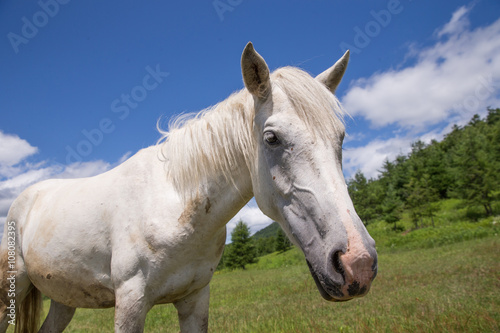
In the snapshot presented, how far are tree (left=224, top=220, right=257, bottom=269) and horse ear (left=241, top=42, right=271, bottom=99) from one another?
3654 centimetres

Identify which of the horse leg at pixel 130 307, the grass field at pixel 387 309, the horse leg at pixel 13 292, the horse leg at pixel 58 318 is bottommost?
the grass field at pixel 387 309

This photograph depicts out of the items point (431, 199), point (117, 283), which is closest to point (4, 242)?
point (117, 283)

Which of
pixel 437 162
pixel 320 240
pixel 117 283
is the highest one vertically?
pixel 437 162

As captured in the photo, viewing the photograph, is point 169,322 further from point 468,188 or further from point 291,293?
point 468,188

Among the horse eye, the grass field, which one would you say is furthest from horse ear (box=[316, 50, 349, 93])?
the grass field

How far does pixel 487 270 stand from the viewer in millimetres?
8047

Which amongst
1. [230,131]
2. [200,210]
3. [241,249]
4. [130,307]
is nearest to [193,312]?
[130,307]

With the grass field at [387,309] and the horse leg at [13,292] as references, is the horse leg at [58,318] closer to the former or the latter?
the horse leg at [13,292]

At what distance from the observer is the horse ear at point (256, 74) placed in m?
1.82

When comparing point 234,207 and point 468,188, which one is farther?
point 468,188

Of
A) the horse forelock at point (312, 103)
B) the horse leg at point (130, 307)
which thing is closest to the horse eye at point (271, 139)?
the horse forelock at point (312, 103)

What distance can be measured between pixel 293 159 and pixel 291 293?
8.85 meters

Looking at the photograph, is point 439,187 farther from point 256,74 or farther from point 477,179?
point 256,74

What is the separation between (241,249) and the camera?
38.2 meters
